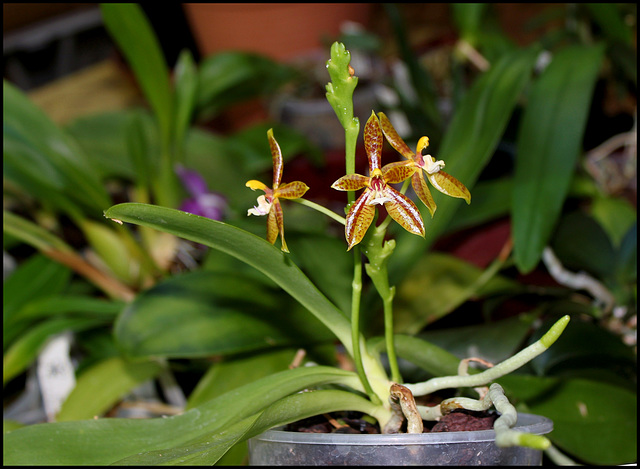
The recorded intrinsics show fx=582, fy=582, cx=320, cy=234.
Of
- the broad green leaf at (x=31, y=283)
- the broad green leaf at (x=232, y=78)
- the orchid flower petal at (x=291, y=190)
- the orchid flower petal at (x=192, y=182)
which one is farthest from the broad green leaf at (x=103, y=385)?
the broad green leaf at (x=232, y=78)

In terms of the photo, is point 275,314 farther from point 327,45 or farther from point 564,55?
point 327,45

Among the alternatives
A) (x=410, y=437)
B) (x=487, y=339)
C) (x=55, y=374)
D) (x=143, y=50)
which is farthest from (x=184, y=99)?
(x=410, y=437)

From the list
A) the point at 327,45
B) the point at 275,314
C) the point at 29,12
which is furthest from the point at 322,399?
the point at 29,12

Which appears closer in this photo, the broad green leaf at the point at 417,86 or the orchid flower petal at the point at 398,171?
the orchid flower petal at the point at 398,171

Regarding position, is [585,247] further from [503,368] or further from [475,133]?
[503,368]

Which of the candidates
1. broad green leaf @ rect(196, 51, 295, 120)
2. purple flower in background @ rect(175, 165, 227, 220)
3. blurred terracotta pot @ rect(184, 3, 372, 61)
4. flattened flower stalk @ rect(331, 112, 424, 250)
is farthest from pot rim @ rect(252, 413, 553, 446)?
blurred terracotta pot @ rect(184, 3, 372, 61)

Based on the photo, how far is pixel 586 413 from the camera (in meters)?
0.47

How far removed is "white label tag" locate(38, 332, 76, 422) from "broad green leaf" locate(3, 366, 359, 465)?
24 centimetres

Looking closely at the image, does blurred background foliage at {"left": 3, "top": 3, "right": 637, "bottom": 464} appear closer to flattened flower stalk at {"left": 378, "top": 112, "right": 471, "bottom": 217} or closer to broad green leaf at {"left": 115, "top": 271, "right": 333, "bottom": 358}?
broad green leaf at {"left": 115, "top": 271, "right": 333, "bottom": 358}

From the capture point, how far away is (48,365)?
66cm

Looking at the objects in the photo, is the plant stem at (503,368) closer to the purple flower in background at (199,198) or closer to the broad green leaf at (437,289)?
the broad green leaf at (437,289)

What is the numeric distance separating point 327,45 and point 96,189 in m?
0.73

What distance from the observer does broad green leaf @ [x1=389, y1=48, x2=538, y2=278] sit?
536mm

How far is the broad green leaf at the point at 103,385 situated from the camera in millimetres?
572
